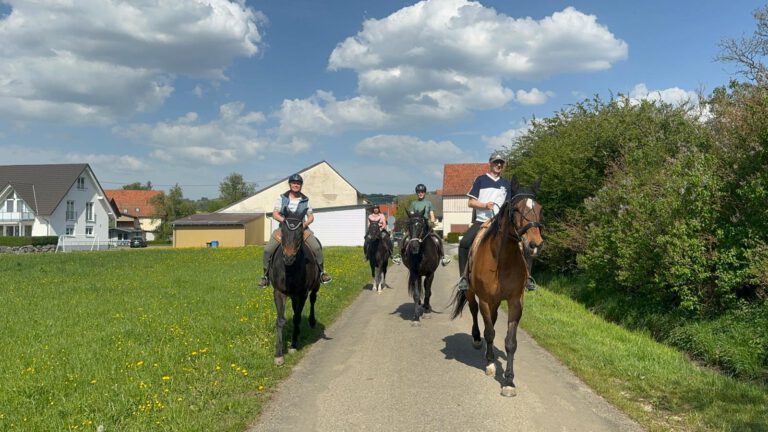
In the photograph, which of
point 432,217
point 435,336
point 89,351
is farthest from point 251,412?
point 432,217

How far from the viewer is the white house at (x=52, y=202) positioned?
57406 millimetres

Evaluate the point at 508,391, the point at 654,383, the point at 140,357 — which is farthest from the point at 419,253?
the point at 140,357

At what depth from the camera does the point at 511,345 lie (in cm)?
634

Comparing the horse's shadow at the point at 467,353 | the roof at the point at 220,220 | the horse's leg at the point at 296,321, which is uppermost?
the roof at the point at 220,220

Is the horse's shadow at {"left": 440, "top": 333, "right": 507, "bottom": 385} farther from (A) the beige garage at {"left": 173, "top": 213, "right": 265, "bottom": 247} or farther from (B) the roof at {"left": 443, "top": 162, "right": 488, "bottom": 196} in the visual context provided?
(B) the roof at {"left": 443, "top": 162, "right": 488, "bottom": 196}

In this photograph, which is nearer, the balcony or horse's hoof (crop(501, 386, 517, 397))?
horse's hoof (crop(501, 386, 517, 397))

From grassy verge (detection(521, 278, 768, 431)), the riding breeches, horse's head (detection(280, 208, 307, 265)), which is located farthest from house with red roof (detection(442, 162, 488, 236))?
horse's head (detection(280, 208, 307, 265))

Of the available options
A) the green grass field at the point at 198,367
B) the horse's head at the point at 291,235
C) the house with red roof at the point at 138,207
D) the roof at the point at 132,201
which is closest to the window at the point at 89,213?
the house with red roof at the point at 138,207

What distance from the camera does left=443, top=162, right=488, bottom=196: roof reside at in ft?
241

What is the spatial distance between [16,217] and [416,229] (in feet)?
205

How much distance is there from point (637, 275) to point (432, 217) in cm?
456

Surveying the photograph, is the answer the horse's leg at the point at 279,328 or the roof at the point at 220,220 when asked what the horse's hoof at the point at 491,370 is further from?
the roof at the point at 220,220

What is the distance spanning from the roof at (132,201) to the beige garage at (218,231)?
166ft

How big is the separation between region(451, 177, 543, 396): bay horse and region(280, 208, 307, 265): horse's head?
253cm
